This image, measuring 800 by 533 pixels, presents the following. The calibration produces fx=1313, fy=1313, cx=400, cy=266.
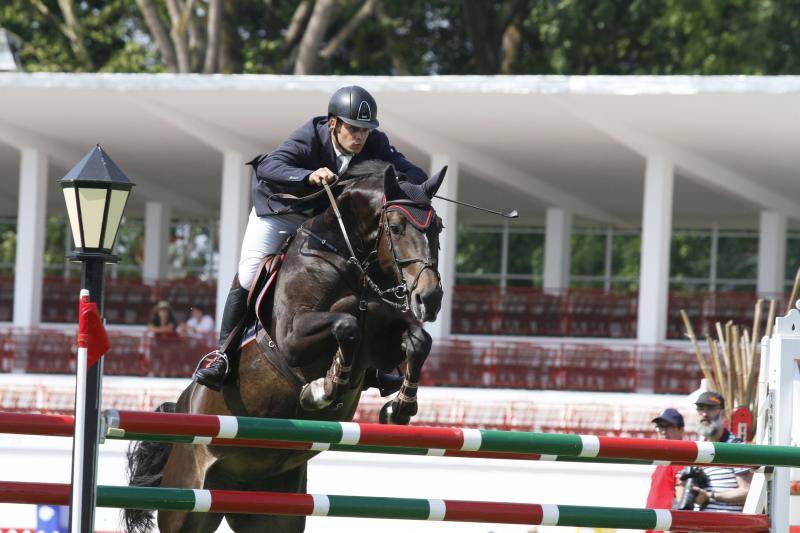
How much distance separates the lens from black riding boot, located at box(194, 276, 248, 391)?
253 inches

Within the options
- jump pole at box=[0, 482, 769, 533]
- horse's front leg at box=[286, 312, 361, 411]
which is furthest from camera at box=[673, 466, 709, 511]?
horse's front leg at box=[286, 312, 361, 411]

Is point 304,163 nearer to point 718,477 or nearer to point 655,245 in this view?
point 718,477

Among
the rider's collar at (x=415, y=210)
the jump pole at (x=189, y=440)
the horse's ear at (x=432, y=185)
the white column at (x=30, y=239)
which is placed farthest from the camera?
the white column at (x=30, y=239)

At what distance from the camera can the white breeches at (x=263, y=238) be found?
6668mm

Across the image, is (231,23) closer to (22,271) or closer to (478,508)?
(22,271)

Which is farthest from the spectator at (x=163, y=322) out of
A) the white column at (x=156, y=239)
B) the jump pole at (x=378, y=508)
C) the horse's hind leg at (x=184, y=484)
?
the jump pole at (x=378, y=508)

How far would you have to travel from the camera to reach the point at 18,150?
21484 millimetres

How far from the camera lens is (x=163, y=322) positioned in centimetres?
1889

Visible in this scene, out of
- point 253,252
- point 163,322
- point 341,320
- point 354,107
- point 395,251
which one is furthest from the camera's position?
point 163,322

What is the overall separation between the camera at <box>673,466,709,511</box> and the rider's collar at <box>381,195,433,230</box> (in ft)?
8.18

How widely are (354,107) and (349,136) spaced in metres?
0.21

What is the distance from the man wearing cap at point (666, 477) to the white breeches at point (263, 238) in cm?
259

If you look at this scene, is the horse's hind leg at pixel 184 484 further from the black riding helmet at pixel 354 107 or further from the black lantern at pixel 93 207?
the black lantern at pixel 93 207

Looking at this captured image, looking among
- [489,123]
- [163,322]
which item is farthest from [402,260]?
[163,322]
